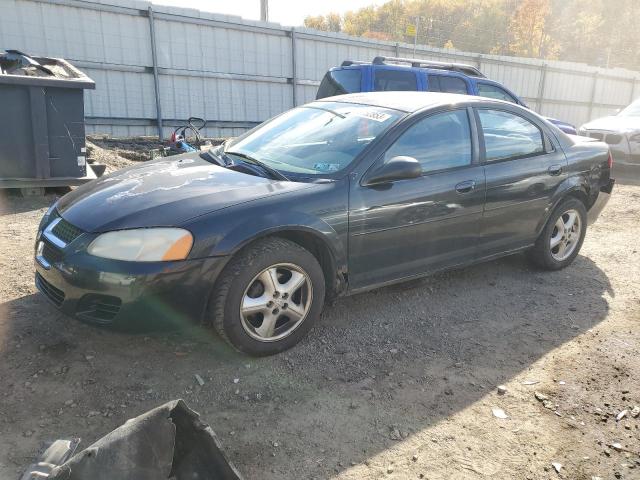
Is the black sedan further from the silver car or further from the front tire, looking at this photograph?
the silver car

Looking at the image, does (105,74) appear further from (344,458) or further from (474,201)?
(344,458)

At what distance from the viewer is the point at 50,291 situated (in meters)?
3.00

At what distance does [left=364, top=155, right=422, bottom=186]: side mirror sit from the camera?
3.38m

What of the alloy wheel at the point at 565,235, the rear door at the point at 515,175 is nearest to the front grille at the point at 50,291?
the rear door at the point at 515,175

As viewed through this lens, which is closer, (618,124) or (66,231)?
(66,231)

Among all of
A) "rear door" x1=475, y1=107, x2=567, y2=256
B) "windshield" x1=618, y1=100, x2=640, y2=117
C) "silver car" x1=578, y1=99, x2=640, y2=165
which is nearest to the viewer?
"rear door" x1=475, y1=107, x2=567, y2=256

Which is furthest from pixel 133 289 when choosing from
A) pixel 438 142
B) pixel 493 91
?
pixel 493 91

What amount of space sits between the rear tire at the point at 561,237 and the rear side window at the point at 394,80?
168 inches

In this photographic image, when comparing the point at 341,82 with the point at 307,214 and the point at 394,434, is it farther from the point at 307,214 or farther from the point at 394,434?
the point at 394,434

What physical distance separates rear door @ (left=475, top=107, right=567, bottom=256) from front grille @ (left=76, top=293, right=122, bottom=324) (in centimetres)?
271

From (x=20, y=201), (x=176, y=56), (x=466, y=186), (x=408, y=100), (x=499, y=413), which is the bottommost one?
(x=499, y=413)

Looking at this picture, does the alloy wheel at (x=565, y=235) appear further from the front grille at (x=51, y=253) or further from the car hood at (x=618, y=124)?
the car hood at (x=618, y=124)

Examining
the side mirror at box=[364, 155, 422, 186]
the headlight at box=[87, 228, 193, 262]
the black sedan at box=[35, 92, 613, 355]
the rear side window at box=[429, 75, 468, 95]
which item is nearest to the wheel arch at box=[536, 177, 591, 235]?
the black sedan at box=[35, 92, 613, 355]

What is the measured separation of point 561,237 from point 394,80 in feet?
14.8
